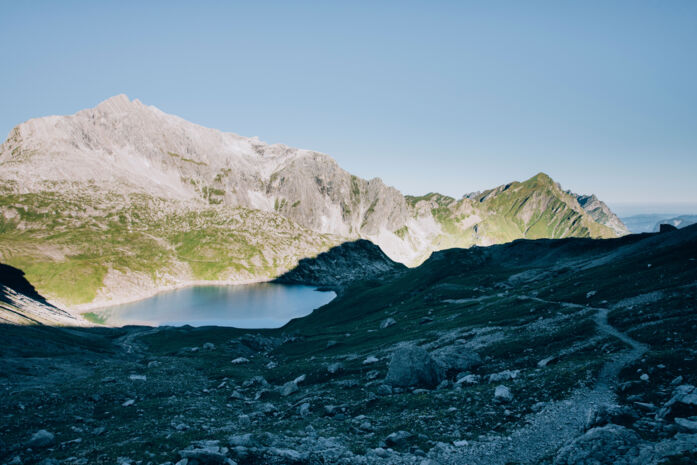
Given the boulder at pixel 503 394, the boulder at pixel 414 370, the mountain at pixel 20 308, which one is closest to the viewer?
the boulder at pixel 503 394

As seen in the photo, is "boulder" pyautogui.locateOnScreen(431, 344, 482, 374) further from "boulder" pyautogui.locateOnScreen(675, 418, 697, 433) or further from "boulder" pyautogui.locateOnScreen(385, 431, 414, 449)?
"boulder" pyautogui.locateOnScreen(675, 418, 697, 433)

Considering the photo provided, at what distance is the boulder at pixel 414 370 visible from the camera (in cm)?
3562

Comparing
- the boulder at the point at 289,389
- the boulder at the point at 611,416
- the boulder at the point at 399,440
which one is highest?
the boulder at the point at 611,416

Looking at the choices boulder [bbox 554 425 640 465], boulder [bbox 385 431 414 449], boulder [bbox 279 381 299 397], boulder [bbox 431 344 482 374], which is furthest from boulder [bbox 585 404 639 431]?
boulder [bbox 279 381 299 397]

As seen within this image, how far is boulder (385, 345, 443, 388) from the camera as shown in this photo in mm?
35625

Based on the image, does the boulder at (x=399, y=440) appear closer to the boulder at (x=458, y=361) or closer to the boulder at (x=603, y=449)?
the boulder at (x=603, y=449)

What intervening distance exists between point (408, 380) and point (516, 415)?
13.9 metres

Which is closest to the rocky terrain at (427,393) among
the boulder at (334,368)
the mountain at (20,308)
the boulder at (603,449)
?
the boulder at (603,449)

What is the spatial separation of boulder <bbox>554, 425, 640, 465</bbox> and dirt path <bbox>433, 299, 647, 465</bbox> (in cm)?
173

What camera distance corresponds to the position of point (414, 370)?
36094 mm

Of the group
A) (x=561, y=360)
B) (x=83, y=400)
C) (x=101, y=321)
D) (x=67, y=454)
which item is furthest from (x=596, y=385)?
(x=101, y=321)

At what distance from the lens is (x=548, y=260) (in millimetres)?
139000

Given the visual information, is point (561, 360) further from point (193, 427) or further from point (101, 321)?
point (101, 321)

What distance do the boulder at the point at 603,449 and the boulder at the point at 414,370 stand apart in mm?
19102
